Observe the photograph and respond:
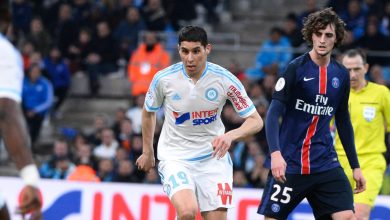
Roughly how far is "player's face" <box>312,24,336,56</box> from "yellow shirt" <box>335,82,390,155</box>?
6.00ft

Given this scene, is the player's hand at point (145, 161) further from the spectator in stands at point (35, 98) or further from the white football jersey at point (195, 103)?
the spectator in stands at point (35, 98)

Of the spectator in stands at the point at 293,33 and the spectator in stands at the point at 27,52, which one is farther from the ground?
the spectator in stands at the point at 293,33

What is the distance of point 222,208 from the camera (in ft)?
27.9

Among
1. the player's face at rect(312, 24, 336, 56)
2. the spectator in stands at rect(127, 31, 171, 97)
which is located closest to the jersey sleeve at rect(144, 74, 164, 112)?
the player's face at rect(312, 24, 336, 56)

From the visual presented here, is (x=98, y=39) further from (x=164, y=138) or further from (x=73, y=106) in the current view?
(x=164, y=138)

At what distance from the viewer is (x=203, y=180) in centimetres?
853

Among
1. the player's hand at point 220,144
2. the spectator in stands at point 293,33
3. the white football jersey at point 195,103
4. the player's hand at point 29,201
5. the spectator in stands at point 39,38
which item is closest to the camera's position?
the player's hand at point 29,201

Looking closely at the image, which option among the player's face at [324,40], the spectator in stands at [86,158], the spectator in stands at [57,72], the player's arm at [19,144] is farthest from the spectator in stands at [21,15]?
the player's arm at [19,144]

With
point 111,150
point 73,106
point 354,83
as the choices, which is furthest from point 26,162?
point 73,106

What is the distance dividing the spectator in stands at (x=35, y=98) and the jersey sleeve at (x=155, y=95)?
9.45 m

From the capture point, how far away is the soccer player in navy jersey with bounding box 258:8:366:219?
8117 mm

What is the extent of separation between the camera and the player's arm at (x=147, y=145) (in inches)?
339

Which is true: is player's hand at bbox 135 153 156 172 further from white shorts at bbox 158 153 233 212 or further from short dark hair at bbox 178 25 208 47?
short dark hair at bbox 178 25 208 47

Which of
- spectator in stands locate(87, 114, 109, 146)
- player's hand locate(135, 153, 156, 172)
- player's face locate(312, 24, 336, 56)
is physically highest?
player's face locate(312, 24, 336, 56)
